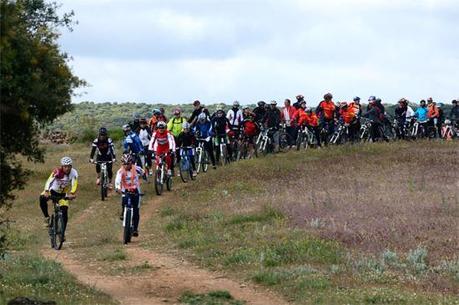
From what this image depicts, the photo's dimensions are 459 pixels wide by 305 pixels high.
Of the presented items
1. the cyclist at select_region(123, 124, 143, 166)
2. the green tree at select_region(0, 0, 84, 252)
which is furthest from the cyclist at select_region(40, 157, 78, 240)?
the cyclist at select_region(123, 124, 143, 166)

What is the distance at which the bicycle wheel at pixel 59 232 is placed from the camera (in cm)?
2417

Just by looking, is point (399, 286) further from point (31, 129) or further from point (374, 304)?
point (31, 129)

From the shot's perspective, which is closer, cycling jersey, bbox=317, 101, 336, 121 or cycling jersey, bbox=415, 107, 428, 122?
cycling jersey, bbox=317, 101, 336, 121

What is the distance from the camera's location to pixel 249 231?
24875mm

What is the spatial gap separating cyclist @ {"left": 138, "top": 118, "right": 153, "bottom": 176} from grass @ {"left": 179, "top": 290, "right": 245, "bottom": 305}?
18995mm

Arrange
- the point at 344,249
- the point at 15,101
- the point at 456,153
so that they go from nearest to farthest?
the point at 15,101, the point at 344,249, the point at 456,153

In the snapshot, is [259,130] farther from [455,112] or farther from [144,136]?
[455,112]

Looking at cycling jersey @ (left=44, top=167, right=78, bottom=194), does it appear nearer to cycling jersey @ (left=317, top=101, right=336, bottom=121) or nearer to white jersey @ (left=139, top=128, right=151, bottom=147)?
white jersey @ (left=139, top=128, right=151, bottom=147)

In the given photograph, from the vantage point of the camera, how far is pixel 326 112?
144 feet

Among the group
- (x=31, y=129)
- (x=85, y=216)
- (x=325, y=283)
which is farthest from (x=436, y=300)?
(x=85, y=216)

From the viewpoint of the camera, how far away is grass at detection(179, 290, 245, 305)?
1694 centimetres

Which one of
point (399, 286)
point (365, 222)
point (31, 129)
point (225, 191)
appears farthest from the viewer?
point (225, 191)

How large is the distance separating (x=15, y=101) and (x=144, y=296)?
4.49 meters

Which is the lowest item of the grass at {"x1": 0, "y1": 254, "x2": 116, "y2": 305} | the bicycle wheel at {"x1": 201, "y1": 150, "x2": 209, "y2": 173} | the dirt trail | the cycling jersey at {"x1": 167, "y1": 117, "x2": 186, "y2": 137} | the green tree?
the dirt trail
